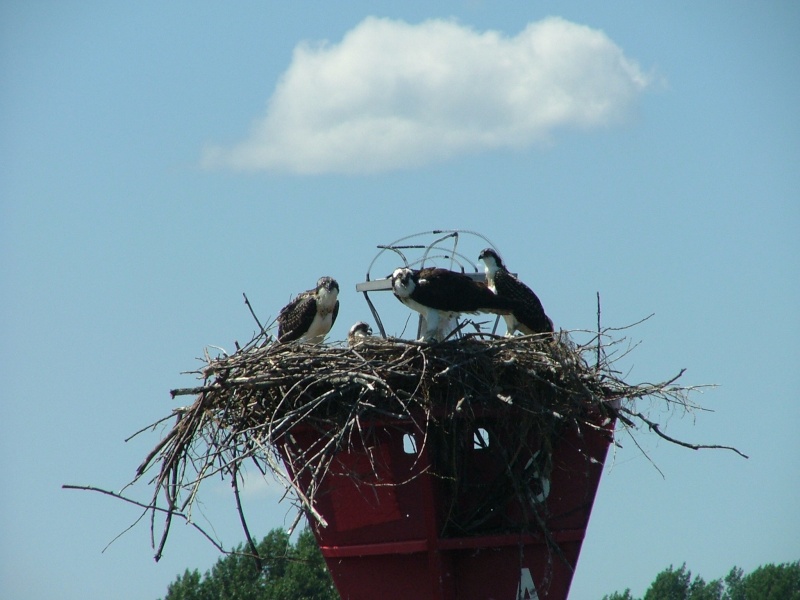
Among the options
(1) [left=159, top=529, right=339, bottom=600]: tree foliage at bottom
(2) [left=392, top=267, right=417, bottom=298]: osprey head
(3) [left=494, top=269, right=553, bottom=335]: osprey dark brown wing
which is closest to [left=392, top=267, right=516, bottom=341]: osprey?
(2) [left=392, top=267, right=417, bottom=298]: osprey head

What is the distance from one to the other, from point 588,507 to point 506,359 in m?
1.41

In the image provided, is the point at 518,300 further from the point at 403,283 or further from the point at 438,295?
the point at 403,283

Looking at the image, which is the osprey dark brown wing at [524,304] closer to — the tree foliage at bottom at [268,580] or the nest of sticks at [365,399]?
the nest of sticks at [365,399]

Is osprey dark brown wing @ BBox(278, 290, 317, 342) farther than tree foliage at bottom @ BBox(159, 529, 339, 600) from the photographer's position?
No

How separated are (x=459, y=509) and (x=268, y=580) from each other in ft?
75.7

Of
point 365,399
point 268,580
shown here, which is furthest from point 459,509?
point 268,580

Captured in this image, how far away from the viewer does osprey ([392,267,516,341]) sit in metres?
12.3

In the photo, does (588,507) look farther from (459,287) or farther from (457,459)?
(459,287)

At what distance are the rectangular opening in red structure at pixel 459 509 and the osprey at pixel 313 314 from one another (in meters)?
2.79

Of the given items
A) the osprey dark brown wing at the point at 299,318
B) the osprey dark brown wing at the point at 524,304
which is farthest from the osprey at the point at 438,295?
the osprey dark brown wing at the point at 299,318

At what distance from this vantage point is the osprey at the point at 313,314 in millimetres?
13859

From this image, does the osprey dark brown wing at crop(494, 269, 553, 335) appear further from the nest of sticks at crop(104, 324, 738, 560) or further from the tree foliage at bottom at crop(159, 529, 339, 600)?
the tree foliage at bottom at crop(159, 529, 339, 600)

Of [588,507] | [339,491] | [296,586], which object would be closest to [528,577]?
[588,507]

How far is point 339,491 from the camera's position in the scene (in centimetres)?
1129
